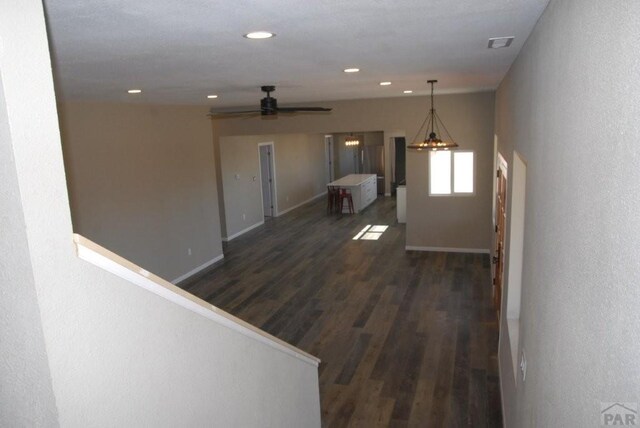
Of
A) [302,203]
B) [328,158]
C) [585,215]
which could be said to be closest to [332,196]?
[302,203]

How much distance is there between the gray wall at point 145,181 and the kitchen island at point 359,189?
491 centimetres

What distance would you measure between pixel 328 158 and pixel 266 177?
4586mm

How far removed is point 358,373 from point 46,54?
4.34 meters

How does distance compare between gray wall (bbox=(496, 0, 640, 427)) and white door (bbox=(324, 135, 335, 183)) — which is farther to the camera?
white door (bbox=(324, 135, 335, 183))

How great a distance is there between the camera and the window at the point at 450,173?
27.5ft

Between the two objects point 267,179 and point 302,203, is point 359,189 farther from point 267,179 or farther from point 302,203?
point 267,179

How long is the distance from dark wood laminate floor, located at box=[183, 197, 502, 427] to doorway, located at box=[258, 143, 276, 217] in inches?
99.6

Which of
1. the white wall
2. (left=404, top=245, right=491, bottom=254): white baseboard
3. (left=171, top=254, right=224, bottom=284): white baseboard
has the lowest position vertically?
(left=171, top=254, right=224, bottom=284): white baseboard

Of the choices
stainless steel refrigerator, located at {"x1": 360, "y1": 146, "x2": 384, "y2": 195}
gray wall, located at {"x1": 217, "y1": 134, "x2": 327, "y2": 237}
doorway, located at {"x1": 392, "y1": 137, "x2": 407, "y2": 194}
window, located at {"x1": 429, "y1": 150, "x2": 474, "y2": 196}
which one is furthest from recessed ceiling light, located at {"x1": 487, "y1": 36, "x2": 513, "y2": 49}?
stainless steel refrigerator, located at {"x1": 360, "y1": 146, "x2": 384, "y2": 195}

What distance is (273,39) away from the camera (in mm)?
2557

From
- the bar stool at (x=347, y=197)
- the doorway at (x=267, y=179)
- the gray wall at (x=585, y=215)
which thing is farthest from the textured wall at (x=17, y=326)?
the bar stool at (x=347, y=197)

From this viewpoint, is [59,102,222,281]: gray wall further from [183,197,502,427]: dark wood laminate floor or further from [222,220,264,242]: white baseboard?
[222,220,264,242]: white baseboard

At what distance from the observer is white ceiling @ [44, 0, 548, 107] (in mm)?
1945

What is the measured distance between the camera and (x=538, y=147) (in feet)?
7.39
